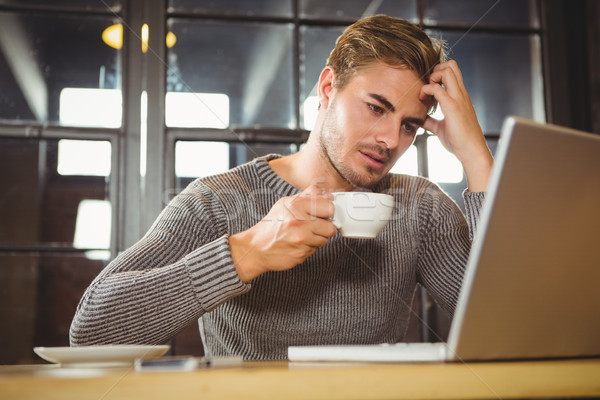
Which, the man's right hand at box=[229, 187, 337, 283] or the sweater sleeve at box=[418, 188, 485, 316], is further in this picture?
the sweater sleeve at box=[418, 188, 485, 316]

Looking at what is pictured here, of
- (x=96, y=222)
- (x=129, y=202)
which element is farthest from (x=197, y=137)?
(x=96, y=222)

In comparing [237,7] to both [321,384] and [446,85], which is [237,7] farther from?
[321,384]

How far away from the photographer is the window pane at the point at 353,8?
1.89 meters

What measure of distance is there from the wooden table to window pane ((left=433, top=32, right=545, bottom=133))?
167 cm

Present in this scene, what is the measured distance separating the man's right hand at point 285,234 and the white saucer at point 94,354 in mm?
251

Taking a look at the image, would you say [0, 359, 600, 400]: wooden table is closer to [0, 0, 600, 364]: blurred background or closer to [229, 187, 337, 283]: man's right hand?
[229, 187, 337, 283]: man's right hand

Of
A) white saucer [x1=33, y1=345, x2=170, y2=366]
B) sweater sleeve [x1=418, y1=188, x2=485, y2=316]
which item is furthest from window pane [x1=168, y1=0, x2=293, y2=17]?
white saucer [x1=33, y1=345, x2=170, y2=366]

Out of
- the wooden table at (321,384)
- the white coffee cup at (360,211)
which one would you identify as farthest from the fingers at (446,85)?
the wooden table at (321,384)

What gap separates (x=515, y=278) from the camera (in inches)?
19.5

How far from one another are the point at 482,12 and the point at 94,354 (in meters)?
1.86

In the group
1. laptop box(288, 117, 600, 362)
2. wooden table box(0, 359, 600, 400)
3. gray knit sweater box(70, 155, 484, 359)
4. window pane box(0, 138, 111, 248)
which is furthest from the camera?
window pane box(0, 138, 111, 248)

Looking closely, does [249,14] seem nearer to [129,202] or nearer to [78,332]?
[129,202]

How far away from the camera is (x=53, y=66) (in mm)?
1750

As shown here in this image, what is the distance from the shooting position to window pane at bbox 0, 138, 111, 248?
5.49 feet
